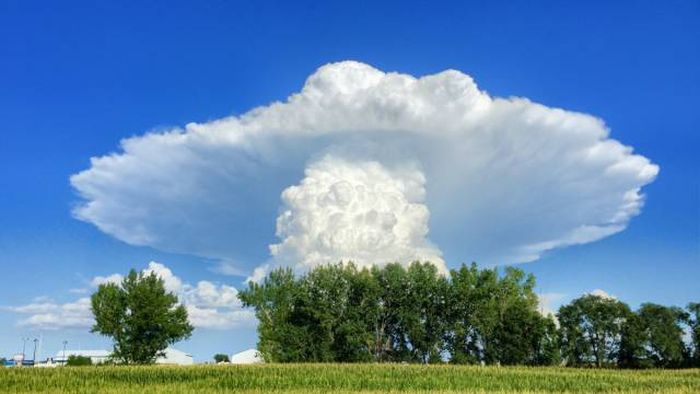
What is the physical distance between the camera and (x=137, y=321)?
3233 inches

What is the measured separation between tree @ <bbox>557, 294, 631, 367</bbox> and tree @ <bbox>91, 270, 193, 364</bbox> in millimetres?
53260

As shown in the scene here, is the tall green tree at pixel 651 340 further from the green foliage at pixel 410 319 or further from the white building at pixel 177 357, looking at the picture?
the white building at pixel 177 357

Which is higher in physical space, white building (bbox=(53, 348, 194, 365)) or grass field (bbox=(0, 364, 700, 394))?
white building (bbox=(53, 348, 194, 365))

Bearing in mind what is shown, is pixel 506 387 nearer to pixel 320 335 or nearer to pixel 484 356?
pixel 484 356

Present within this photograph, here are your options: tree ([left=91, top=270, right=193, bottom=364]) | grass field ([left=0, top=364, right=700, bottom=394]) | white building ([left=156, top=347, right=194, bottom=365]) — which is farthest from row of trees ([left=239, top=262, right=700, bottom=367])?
white building ([left=156, top=347, right=194, bottom=365])

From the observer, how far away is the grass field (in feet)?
138

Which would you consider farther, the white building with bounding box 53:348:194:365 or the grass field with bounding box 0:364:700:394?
the white building with bounding box 53:348:194:365

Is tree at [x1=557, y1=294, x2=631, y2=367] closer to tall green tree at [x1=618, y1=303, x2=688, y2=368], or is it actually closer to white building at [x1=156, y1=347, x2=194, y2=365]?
tall green tree at [x1=618, y1=303, x2=688, y2=368]

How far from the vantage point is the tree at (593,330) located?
8931 centimetres

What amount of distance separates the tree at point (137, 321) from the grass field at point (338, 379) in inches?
1275

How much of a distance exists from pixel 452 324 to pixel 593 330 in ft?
69.6

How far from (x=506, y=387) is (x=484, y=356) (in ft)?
133

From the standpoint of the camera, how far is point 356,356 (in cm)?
8444

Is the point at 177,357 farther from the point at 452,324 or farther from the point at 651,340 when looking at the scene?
the point at 651,340
